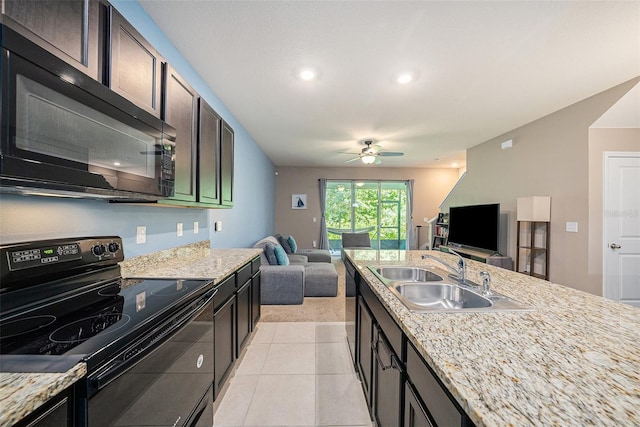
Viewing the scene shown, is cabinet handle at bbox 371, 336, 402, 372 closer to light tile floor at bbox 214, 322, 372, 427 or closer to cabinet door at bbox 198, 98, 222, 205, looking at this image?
light tile floor at bbox 214, 322, 372, 427

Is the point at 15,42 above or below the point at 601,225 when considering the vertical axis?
above

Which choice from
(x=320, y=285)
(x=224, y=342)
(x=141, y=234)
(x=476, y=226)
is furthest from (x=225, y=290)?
(x=476, y=226)

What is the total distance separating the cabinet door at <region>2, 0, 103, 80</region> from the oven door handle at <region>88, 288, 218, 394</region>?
1.04 meters

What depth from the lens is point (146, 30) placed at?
69.8 inches

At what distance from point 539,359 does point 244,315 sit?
2077 mm

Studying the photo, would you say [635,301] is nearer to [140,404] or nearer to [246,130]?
[140,404]

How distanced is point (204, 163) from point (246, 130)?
7.53 ft

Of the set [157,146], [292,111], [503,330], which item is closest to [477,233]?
[292,111]

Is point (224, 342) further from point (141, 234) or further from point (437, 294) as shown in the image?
point (437, 294)

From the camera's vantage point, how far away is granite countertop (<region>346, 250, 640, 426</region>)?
0.51 m

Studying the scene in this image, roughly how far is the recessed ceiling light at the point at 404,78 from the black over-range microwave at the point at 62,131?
2.26 metres

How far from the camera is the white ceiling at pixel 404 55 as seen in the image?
173 centimetres

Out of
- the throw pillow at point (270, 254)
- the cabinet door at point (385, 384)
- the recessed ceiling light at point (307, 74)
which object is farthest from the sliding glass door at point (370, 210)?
the cabinet door at point (385, 384)

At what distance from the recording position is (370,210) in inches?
298
